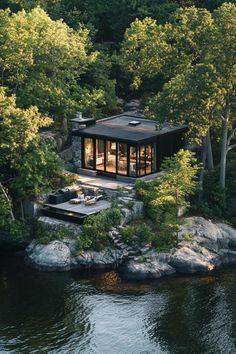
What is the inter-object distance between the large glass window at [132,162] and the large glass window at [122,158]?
1.69 ft

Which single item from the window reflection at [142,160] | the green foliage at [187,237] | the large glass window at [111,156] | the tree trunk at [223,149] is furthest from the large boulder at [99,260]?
the tree trunk at [223,149]

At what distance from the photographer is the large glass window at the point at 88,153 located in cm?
6562

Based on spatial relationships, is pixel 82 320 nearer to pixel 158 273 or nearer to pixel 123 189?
pixel 158 273

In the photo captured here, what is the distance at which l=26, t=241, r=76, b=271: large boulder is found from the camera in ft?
181

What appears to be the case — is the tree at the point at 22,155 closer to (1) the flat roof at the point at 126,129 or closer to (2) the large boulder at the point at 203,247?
(1) the flat roof at the point at 126,129

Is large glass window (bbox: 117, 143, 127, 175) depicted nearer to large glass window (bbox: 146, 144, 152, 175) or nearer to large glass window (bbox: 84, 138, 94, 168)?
large glass window (bbox: 146, 144, 152, 175)

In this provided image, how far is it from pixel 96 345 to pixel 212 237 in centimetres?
1592

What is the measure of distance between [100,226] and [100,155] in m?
9.97

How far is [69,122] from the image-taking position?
7219 cm

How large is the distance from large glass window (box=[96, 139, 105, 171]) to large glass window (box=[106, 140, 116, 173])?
1.63ft

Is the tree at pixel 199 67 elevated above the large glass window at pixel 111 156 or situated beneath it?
elevated above

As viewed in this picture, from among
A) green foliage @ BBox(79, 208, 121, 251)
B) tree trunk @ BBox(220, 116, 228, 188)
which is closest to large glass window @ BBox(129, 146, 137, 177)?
green foliage @ BBox(79, 208, 121, 251)

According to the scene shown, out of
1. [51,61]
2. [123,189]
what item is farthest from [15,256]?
[51,61]

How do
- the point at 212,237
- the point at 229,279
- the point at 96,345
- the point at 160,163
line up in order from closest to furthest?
the point at 96,345
the point at 229,279
the point at 212,237
the point at 160,163
